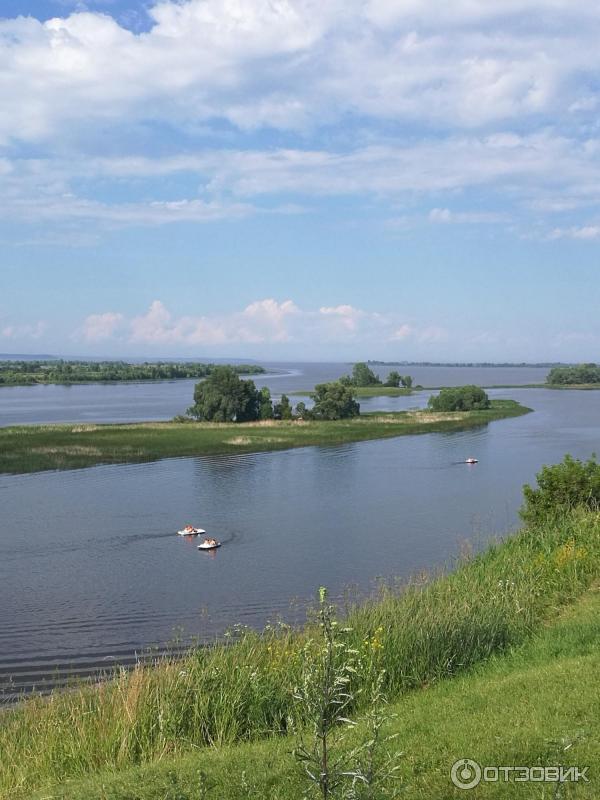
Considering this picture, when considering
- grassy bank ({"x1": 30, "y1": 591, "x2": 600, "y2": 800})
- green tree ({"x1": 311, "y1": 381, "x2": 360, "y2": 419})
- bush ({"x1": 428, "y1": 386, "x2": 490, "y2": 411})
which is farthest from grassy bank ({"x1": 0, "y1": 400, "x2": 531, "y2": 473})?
grassy bank ({"x1": 30, "y1": 591, "x2": 600, "y2": 800})

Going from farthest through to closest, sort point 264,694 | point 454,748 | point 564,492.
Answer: point 564,492
point 264,694
point 454,748

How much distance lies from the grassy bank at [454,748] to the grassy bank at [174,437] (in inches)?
1689

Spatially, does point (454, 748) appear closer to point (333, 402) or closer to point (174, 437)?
point (174, 437)

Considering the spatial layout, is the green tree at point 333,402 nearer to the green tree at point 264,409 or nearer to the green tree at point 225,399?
the green tree at point 264,409

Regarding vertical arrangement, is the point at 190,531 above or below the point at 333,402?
below

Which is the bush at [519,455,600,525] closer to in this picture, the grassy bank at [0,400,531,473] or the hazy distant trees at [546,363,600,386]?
the grassy bank at [0,400,531,473]

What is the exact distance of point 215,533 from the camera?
31750 mm

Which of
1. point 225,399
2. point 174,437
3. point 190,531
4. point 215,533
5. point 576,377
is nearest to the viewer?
point 190,531

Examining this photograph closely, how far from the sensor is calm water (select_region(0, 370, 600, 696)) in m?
20.7

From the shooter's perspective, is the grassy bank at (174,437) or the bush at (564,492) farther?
the grassy bank at (174,437)

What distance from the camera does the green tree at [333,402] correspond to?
8119cm

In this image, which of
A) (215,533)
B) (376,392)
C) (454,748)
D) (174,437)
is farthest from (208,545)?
(376,392)

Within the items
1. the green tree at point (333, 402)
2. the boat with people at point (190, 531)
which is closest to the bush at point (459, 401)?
the green tree at point (333, 402)

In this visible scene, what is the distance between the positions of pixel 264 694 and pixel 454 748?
326 centimetres
